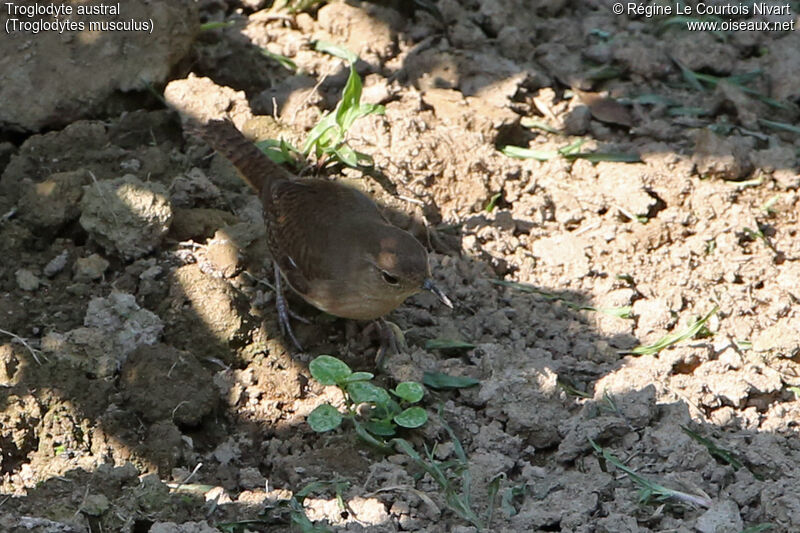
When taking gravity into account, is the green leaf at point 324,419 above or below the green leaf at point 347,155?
below

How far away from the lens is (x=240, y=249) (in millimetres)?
6109

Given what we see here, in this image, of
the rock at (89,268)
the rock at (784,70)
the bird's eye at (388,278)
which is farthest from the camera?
the rock at (784,70)

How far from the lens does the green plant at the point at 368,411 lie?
5102 millimetres

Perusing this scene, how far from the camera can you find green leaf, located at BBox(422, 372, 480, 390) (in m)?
5.48

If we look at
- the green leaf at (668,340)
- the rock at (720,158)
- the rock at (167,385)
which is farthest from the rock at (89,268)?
the rock at (720,158)

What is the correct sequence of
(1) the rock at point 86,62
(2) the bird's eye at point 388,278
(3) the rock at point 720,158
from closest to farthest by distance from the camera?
(2) the bird's eye at point 388,278, (1) the rock at point 86,62, (3) the rock at point 720,158

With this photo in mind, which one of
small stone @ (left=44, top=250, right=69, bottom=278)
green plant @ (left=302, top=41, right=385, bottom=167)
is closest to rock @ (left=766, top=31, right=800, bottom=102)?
green plant @ (left=302, top=41, right=385, bottom=167)

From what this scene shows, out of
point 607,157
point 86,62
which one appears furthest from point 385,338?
point 86,62

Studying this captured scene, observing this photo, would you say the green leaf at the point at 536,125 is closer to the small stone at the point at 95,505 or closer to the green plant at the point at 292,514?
the green plant at the point at 292,514

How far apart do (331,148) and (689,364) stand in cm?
241

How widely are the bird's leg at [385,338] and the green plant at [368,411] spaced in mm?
337

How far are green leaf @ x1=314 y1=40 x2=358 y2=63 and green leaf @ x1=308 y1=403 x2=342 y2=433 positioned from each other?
10.1 feet

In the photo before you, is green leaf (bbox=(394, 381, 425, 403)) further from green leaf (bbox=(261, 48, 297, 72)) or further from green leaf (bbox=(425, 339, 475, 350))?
green leaf (bbox=(261, 48, 297, 72))

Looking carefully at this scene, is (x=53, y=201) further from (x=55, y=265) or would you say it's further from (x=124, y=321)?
(x=124, y=321)
